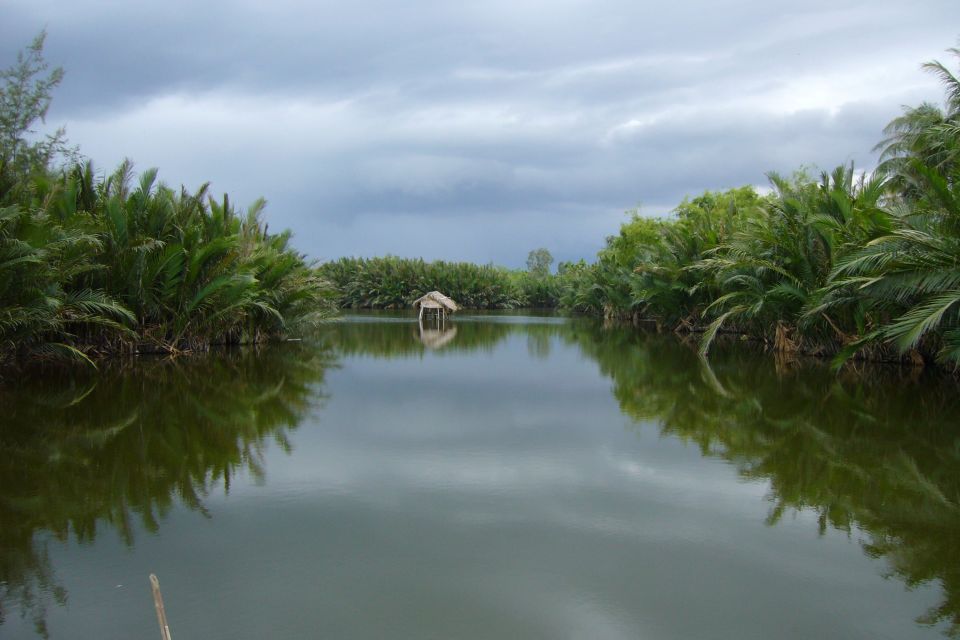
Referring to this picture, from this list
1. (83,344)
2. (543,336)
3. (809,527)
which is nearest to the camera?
(809,527)

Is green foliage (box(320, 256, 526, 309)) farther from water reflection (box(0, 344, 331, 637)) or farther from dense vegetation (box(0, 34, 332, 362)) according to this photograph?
water reflection (box(0, 344, 331, 637))

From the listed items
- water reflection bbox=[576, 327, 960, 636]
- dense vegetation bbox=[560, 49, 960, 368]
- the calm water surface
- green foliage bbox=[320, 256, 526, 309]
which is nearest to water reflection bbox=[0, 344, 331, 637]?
the calm water surface

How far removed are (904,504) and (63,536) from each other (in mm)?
5753

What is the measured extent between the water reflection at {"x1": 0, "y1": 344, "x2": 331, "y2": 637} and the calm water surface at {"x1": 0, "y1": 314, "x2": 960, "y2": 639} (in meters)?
0.03

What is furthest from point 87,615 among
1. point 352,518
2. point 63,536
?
point 352,518

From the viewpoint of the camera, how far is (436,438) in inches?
286

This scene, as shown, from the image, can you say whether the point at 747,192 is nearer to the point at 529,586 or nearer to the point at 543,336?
the point at 543,336

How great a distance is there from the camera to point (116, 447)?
654 cm

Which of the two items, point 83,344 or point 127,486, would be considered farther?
point 83,344

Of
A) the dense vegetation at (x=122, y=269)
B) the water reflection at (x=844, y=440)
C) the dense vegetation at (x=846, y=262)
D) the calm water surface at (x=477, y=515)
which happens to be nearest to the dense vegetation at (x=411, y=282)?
the dense vegetation at (x=846, y=262)

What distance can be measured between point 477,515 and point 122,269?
10241mm

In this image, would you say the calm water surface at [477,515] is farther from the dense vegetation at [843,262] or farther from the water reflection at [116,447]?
the dense vegetation at [843,262]

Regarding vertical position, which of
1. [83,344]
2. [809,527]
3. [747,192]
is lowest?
[809,527]

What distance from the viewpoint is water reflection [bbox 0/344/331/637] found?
4.30 m
